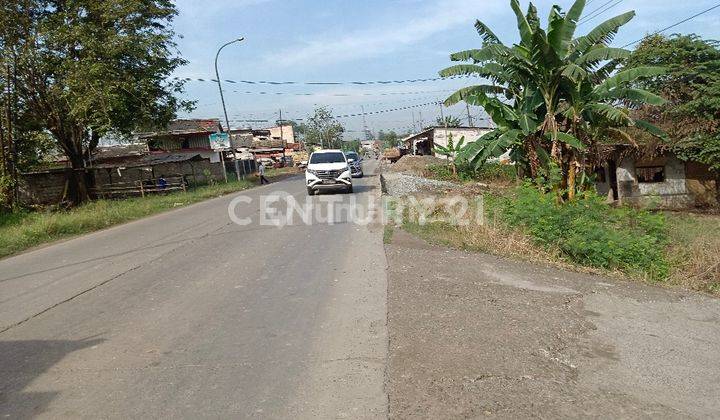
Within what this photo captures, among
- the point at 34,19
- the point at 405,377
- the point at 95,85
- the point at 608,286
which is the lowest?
the point at 608,286

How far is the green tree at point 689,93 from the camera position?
18203 mm

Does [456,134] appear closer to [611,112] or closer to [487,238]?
[611,112]

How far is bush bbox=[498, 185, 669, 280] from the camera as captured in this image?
958 centimetres

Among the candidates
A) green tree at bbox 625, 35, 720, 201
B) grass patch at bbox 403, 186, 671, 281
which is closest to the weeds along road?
grass patch at bbox 403, 186, 671, 281

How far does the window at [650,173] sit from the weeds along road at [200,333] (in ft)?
57.1

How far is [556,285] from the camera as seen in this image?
7.59m

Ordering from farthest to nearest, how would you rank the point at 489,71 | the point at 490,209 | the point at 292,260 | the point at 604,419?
the point at 489,71 < the point at 490,209 < the point at 292,260 < the point at 604,419

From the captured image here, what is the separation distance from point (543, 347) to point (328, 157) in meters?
A: 16.8

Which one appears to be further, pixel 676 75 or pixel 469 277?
pixel 676 75

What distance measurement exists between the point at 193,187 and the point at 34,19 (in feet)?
41.7

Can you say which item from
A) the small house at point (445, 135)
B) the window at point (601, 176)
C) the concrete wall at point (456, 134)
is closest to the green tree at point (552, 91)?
the window at point (601, 176)

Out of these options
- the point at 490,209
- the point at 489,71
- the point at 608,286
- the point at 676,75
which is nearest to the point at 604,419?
the point at 608,286

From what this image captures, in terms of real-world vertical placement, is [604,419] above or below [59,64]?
below

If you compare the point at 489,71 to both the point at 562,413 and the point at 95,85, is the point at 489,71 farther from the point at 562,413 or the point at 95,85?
the point at 95,85
